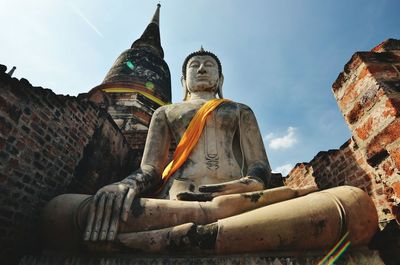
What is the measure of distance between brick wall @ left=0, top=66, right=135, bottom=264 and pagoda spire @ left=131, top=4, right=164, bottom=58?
8073mm

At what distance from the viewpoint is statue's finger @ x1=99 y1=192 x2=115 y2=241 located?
149 cm

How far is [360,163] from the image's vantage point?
8.27 feet

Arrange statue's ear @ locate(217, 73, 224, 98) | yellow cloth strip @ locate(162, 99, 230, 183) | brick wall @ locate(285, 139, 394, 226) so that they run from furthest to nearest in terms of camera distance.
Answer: statue's ear @ locate(217, 73, 224, 98) < yellow cloth strip @ locate(162, 99, 230, 183) < brick wall @ locate(285, 139, 394, 226)

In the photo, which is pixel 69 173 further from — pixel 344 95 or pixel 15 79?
pixel 344 95

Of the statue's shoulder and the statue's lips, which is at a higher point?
the statue's lips

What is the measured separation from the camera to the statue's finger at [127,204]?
158 centimetres

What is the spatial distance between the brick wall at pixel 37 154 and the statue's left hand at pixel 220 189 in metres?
1.43

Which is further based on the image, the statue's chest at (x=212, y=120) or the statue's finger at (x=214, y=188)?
the statue's chest at (x=212, y=120)

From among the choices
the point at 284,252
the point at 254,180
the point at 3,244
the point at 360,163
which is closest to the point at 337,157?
the point at 360,163

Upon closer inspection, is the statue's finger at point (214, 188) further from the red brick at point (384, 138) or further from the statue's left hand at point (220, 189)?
the red brick at point (384, 138)

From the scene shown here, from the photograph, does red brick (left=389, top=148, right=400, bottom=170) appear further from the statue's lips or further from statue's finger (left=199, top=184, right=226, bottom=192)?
the statue's lips

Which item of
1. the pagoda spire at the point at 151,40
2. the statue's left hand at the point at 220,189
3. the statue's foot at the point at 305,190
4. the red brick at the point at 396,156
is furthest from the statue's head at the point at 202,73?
the pagoda spire at the point at 151,40

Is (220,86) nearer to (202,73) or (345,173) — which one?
(202,73)

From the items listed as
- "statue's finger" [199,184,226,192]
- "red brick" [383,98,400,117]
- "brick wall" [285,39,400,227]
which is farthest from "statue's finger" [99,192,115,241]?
"red brick" [383,98,400,117]
